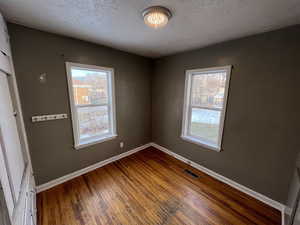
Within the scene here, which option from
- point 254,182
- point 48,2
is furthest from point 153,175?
point 48,2

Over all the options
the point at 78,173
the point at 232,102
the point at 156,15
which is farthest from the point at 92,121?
the point at 232,102

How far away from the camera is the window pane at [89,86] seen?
7.01 feet

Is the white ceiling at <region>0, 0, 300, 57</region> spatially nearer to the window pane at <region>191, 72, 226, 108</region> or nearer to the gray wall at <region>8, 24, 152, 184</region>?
Answer: the gray wall at <region>8, 24, 152, 184</region>

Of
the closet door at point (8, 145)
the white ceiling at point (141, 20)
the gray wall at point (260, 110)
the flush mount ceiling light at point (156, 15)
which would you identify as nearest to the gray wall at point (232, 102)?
the gray wall at point (260, 110)

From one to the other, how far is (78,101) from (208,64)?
97.9 inches

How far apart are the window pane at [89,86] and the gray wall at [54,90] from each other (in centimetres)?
18

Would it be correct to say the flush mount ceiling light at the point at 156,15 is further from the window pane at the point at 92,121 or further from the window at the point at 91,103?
the window pane at the point at 92,121

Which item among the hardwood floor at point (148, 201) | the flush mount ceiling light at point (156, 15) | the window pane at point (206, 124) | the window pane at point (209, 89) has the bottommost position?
the hardwood floor at point (148, 201)

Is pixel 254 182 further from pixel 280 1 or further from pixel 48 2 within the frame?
pixel 48 2

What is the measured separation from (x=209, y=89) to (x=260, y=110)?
0.85 metres

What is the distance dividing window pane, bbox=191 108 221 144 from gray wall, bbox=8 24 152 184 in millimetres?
1635

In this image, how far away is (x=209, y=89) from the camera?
2.33 meters

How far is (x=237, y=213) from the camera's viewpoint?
163 centimetres

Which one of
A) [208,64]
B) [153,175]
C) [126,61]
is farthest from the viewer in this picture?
[126,61]
